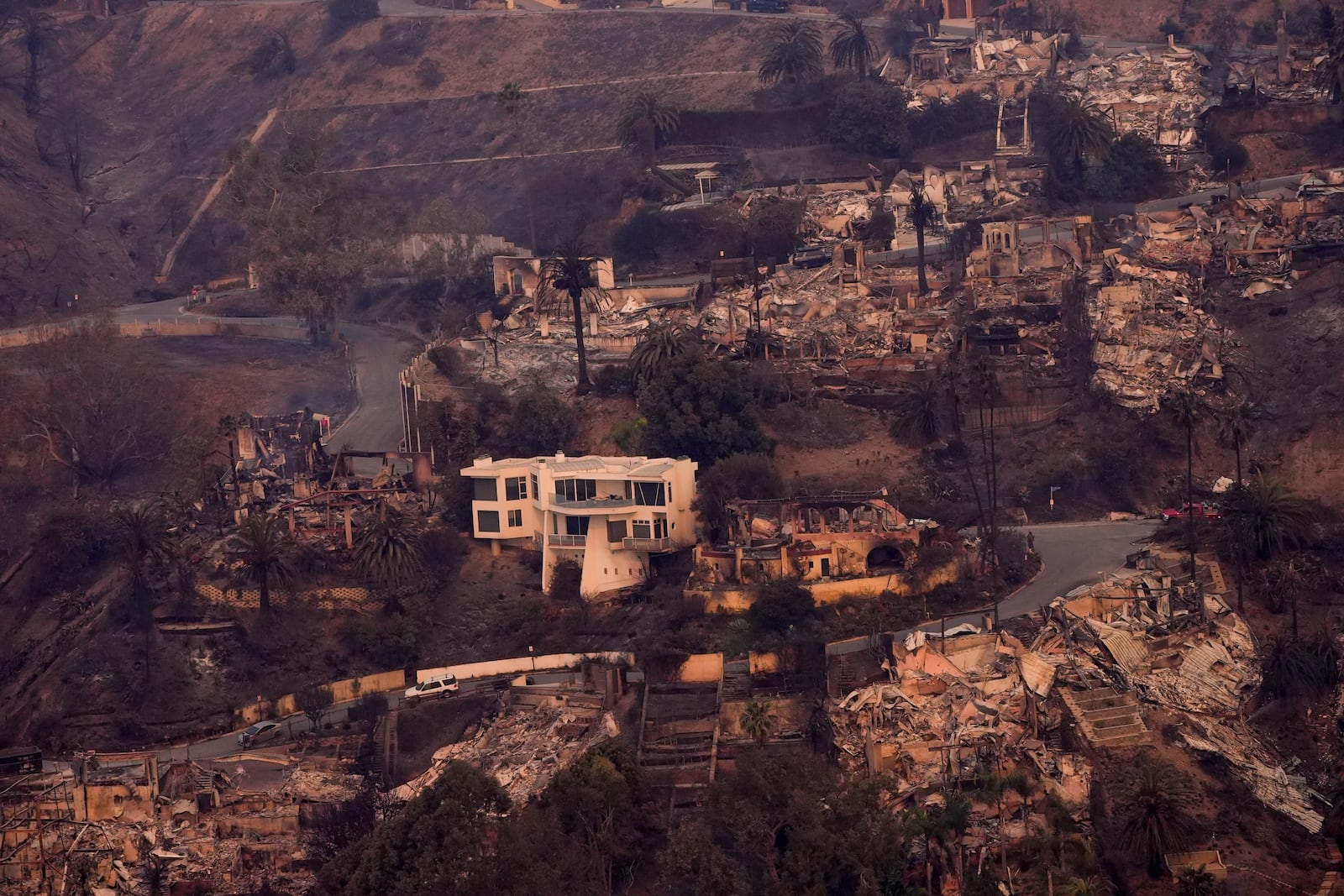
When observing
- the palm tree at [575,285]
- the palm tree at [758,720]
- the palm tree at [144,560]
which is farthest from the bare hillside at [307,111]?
the palm tree at [758,720]

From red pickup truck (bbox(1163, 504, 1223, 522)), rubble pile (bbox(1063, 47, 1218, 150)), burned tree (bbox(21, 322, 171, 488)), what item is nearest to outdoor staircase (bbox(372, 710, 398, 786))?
red pickup truck (bbox(1163, 504, 1223, 522))

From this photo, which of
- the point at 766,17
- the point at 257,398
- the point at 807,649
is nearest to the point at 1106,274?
the point at 807,649

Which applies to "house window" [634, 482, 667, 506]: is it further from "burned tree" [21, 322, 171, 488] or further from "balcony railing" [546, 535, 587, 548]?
"burned tree" [21, 322, 171, 488]

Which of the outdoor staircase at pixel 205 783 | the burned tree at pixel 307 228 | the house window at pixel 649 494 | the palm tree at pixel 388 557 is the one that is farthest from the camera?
the burned tree at pixel 307 228

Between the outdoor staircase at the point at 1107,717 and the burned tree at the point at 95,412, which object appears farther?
the burned tree at the point at 95,412

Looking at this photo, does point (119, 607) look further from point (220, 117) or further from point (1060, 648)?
point (220, 117)

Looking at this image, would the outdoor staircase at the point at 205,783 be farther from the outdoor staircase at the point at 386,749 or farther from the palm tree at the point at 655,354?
the palm tree at the point at 655,354
